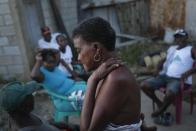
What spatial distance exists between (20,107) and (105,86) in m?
0.60

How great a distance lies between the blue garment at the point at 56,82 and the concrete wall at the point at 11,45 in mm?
2471

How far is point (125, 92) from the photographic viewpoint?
6.77 ft

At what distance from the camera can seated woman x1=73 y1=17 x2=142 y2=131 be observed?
2057mm

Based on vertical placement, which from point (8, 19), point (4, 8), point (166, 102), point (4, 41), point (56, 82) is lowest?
point (166, 102)

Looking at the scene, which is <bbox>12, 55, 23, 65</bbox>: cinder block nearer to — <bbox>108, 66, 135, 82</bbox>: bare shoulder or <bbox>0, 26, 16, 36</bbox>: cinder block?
<bbox>0, 26, 16, 36</bbox>: cinder block

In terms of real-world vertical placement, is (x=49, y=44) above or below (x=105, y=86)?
below

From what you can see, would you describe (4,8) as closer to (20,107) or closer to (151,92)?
(151,92)

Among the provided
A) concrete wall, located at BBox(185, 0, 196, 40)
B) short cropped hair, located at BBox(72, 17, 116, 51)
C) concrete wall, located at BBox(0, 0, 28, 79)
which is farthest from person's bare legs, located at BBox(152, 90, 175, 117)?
concrete wall, located at BBox(185, 0, 196, 40)

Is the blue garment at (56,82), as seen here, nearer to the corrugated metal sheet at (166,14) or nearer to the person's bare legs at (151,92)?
the person's bare legs at (151,92)

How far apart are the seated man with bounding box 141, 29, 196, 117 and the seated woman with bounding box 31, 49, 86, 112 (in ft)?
3.76

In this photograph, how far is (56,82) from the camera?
4715 millimetres

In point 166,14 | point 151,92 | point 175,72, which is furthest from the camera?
point 166,14

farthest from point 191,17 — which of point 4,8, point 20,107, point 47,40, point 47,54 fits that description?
point 20,107

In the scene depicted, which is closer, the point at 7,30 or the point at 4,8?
the point at 4,8
